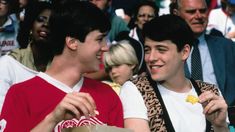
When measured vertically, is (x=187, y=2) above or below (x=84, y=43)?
below

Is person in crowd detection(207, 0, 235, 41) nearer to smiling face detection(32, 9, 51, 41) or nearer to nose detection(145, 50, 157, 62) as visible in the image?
smiling face detection(32, 9, 51, 41)

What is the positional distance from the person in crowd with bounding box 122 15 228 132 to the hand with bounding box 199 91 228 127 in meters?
0.09

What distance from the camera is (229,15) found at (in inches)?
386

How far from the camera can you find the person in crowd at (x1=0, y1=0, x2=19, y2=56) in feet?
25.3

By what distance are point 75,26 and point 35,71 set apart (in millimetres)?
1605

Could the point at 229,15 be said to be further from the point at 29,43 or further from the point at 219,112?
the point at 219,112

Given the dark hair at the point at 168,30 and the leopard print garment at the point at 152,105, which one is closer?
the leopard print garment at the point at 152,105

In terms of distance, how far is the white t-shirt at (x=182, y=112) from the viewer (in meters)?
4.09

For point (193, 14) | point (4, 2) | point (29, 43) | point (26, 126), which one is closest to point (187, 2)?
point (193, 14)

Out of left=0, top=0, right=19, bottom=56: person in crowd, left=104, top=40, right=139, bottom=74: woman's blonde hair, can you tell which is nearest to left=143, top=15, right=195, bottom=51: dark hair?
left=104, top=40, right=139, bottom=74: woman's blonde hair

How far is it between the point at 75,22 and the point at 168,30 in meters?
0.71

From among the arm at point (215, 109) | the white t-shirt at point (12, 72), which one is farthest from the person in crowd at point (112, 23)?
the arm at point (215, 109)

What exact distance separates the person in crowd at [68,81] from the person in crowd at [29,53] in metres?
0.96

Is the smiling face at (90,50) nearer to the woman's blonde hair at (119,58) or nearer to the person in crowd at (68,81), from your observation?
the person in crowd at (68,81)
